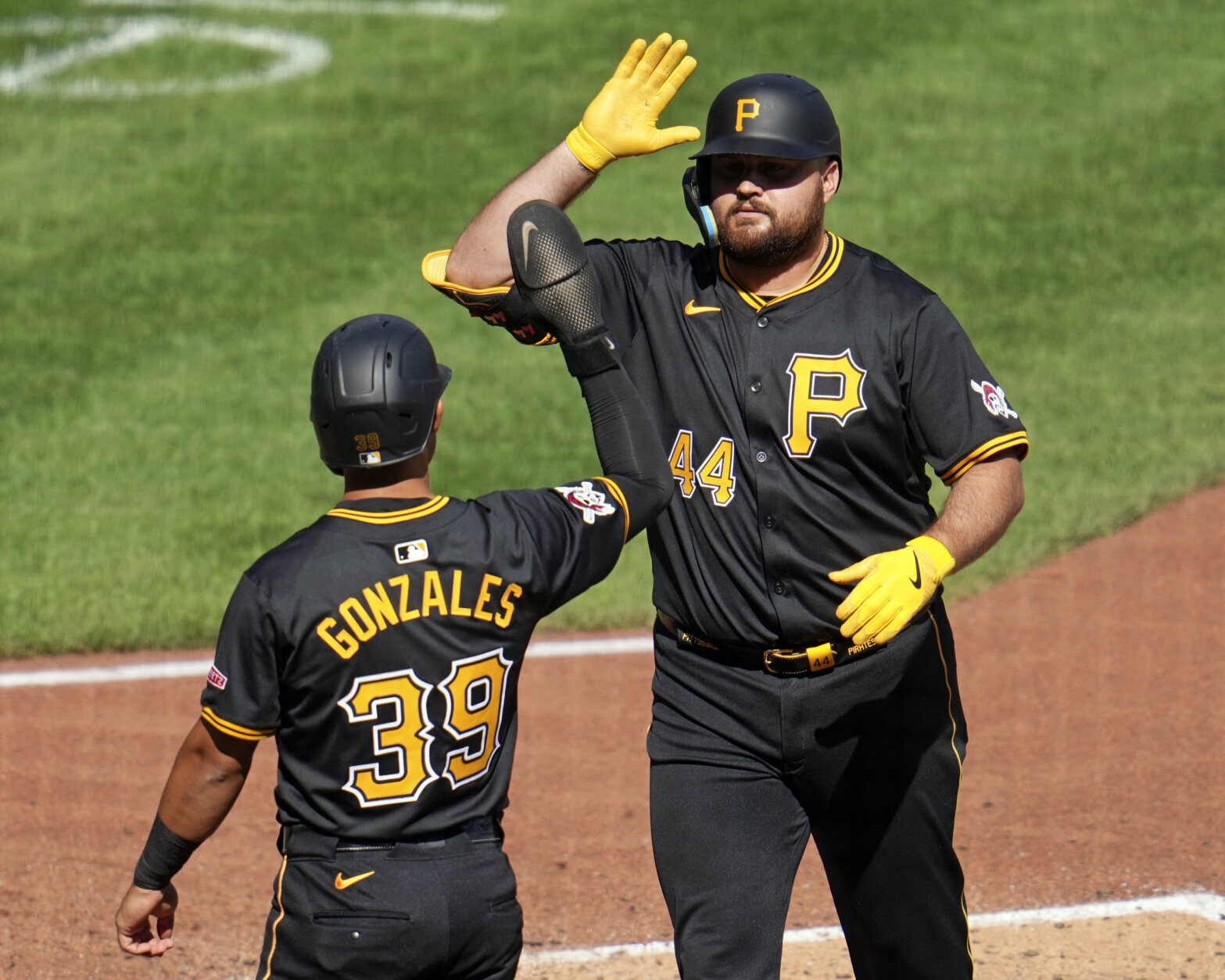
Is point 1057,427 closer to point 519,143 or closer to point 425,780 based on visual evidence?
point 519,143

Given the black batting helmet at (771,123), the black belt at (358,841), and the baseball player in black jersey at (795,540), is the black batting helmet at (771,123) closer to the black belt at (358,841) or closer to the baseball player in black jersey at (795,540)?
the baseball player in black jersey at (795,540)

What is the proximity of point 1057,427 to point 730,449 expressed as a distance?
6212 mm

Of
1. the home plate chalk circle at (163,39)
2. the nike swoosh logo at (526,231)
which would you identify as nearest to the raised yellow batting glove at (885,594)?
the nike swoosh logo at (526,231)

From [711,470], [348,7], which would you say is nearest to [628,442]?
[711,470]

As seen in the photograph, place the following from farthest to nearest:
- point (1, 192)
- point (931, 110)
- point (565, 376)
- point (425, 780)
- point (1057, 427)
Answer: point (931, 110) < point (1, 192) < point (565, 376) < point (1057, 427) < point (425, 780)

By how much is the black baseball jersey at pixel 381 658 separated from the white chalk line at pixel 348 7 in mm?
12621

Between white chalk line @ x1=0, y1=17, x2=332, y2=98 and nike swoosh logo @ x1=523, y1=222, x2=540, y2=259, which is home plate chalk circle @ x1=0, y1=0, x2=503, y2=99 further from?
nike swoosh logo @ x1=523, y1=222, x2=540, y2=259

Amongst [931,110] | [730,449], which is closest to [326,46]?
→ [931,110]

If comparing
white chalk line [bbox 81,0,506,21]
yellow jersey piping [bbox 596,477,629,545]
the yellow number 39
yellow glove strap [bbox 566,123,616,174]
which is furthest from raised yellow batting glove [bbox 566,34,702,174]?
white chalk line [bbox 81,0,506,21]

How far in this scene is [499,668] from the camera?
336 cm

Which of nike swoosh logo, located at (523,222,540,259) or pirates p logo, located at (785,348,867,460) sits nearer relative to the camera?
nike swoosh logo, located at (523,222,540,259)

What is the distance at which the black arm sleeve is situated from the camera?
3.60 metres

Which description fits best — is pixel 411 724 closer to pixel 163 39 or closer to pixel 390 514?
pixel 390 514

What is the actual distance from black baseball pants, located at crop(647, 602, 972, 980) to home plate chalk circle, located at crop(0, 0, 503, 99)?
11.3 m
